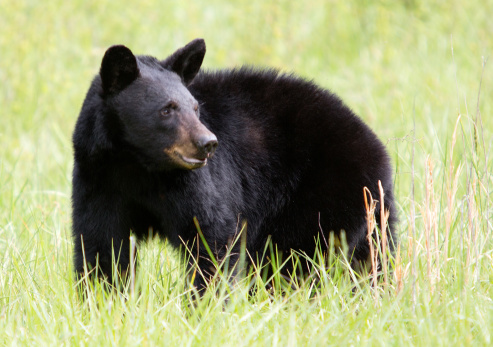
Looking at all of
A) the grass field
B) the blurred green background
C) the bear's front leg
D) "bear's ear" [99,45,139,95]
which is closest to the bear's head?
"bear's ear" [99,45,139,95]

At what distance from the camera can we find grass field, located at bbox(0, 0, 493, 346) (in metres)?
2.71

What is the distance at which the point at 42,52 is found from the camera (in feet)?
25.0

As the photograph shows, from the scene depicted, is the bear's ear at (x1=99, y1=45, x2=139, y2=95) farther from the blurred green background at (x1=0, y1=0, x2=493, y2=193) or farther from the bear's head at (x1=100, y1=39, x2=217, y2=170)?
the blurred green background at (x1=0, y1=0, x2=493, y2=193)

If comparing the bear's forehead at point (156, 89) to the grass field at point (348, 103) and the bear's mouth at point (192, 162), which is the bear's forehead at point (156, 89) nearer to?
the bear's mouth at point (192, 162)

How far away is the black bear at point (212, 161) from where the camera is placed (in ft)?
10.7

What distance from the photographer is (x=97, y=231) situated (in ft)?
11.1

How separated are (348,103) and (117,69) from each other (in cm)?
412

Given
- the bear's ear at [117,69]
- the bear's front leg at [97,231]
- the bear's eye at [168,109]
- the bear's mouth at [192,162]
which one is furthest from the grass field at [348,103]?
the bear's ear at [117,69]

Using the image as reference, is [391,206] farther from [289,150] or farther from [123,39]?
[123,39]

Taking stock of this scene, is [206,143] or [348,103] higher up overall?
[206,143]

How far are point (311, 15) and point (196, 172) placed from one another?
6.07 m

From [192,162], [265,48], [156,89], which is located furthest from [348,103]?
[192,162]

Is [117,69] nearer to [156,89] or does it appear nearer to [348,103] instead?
[156,89]

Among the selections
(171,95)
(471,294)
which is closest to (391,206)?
(471,294)
